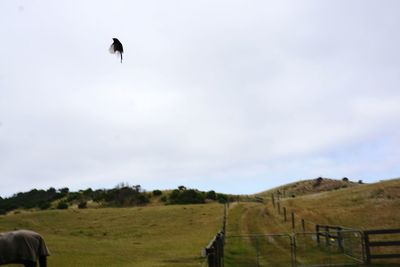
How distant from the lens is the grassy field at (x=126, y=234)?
3162 cm

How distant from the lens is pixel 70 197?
131000mm

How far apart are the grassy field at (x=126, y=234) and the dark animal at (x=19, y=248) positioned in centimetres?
834

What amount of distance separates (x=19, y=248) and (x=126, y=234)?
138 feet

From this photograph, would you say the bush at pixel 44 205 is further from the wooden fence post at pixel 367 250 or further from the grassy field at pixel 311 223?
the wooden fence post at pixel 367 250

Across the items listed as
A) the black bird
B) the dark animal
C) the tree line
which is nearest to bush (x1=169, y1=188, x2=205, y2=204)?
the tree line

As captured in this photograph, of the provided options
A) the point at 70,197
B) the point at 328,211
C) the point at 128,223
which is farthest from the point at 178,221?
the point at 70,197

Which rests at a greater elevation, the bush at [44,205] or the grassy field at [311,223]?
the bush at [44,205]

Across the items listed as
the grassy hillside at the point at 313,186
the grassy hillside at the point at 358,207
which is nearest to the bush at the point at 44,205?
the grassy hillside at the point at 358,207

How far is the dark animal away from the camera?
19297 mm

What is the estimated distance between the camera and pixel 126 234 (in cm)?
6091

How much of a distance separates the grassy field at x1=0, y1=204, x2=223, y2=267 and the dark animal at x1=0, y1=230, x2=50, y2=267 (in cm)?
834

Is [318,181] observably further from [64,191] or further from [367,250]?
[367,250]

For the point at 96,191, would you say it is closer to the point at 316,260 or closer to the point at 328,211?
the point at 328,211

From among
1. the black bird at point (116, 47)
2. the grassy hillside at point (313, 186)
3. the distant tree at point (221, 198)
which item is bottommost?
the black bird at point (116, 47)
